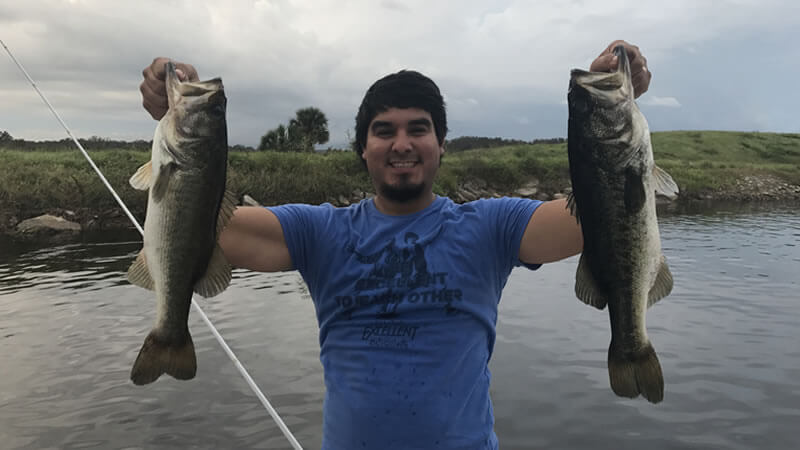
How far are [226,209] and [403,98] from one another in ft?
3.82

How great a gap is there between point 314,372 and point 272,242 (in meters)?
7.17

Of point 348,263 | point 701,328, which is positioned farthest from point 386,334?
point 701,328

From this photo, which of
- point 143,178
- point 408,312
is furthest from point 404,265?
point 143,178

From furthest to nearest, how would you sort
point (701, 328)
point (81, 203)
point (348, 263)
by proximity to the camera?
point (81, 203) < point (701, 328) < point (348, 263)

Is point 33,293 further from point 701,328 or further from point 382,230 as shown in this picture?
point 701,328

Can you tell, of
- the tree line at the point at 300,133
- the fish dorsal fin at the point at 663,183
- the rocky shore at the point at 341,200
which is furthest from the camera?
the tree line at the point at 300,133

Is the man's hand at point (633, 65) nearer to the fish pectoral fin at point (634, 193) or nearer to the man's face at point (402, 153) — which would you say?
the fish pectoral fin at point (634, 193)

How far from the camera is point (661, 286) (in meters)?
2.82

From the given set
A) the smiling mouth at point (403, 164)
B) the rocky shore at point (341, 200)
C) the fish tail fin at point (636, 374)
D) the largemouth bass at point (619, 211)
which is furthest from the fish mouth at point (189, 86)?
the rocky shore at point (341, 200)

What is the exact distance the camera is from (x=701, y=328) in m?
11.8

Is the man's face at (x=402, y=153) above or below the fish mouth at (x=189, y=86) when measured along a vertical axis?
below

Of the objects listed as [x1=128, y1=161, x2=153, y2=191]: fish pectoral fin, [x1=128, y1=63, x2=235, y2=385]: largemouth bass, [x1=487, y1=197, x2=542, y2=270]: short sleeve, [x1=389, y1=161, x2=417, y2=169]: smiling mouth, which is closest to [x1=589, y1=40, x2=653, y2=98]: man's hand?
[x1=487, y1=197, x2=542, y2=270]: short sleeve

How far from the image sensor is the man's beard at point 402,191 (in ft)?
9.79

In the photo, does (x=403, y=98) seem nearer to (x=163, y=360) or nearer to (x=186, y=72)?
(x=186, y=72)
